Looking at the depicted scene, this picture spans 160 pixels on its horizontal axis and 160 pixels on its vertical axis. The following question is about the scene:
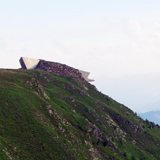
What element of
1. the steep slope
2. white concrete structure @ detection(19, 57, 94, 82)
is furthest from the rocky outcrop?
the steep slope

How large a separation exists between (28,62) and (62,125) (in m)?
96.2

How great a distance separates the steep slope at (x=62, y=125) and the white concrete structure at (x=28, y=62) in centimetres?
2791

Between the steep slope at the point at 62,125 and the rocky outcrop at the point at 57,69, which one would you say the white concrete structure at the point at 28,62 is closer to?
the rocky outcrop at the point at 57,69

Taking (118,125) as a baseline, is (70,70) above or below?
above

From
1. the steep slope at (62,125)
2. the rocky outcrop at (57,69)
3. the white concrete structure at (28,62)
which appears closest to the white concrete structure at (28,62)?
the white concrete structure at (28,62)

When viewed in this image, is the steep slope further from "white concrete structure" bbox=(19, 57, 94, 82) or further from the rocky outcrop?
"white concrete structure" bbox=(19, 57, 94, 82)

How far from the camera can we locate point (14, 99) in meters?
84.5

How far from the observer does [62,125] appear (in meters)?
87.6

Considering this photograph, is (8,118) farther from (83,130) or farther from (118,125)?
(118,125)

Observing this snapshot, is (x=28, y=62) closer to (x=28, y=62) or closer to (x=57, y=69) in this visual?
(x=28, y=62)

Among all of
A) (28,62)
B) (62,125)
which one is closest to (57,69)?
(28,62)

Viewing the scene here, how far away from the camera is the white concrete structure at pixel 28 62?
168 m

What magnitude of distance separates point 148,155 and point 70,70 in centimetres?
9312

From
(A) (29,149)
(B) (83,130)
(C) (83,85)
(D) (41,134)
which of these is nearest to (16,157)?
(A) (29,149)
